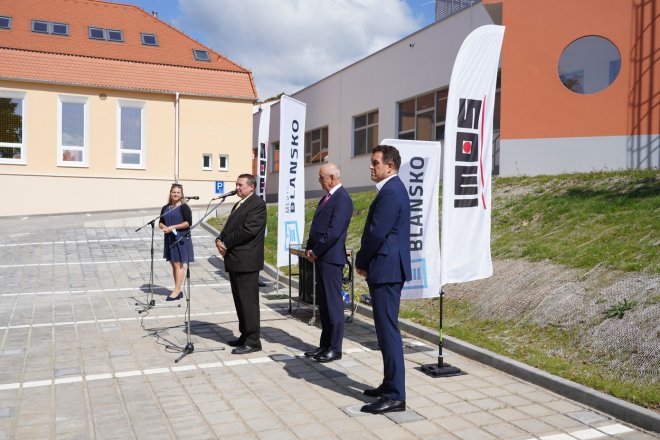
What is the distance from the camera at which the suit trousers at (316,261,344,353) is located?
6.32m

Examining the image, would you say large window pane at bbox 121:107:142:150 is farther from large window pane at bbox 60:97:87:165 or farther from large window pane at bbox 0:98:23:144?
large window pane at bbox 0:98:23:144

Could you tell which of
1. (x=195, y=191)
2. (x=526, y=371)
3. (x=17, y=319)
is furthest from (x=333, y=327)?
(x=195, y=191)

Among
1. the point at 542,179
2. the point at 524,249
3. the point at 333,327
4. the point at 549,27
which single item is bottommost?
the point at 333,327

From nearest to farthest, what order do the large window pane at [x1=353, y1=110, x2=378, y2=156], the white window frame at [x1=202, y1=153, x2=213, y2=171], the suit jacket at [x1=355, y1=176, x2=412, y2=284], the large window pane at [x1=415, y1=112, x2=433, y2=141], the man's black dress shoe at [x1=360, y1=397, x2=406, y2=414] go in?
the man's black dress shoe at [x1=360, y1=397, x2=406, y2=414] < the suit jacket at [x1=355, y1=176, x2=412, y2=284] < the large window pane at [x1=415, y1=112, x2=433, y2=141] < the large window pane at [x1=353, y1=110, x2=378, y2=156] < the white window frame at [x1=202, y1=153, x2=213, y2=171]

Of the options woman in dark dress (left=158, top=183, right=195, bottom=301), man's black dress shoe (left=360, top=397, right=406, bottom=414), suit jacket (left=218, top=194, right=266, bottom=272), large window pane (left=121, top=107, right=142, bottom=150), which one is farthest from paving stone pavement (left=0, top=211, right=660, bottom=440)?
large window pane (left=121, top=107, right=142, bottom=150)

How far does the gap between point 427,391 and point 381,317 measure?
999 mm

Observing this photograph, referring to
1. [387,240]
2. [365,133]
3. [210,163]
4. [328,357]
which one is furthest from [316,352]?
[210,163]

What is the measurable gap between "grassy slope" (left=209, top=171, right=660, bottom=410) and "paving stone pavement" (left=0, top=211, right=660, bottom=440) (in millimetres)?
483

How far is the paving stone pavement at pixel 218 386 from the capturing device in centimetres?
444

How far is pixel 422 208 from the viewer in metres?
7.23

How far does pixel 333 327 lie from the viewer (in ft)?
20.7

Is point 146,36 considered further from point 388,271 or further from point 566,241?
point 388,271

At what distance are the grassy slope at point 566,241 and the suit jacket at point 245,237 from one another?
2.56 meters

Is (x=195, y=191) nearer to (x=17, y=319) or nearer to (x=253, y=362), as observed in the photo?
(x=17, y=319)
